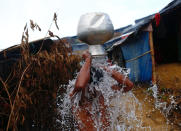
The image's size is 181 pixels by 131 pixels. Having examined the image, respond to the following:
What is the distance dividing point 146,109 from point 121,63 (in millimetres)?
4328

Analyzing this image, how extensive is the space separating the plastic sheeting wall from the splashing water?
43.8 inches

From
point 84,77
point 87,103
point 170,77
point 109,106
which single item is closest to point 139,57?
point 170,77

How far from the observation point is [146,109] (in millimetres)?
4820

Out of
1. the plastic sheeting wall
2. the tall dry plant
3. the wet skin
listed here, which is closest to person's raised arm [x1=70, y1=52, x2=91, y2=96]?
the wet skin

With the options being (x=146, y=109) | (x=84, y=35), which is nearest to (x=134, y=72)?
(x=146, y=109)

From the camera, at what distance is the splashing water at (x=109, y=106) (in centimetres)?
205

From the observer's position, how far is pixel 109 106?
2.50 metres

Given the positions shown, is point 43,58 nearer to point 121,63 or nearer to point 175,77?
point 175,77

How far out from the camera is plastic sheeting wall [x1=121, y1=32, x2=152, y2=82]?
5889 millimetres

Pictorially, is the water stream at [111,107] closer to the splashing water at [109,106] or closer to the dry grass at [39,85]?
the splashing water at [109,106]

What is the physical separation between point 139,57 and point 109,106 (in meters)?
4.51

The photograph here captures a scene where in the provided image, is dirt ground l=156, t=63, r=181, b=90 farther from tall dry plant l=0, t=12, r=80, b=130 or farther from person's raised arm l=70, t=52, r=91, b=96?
person's raised arm l=70, t=52, r=91, b=96

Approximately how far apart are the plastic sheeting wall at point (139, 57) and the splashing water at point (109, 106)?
3.65 feet

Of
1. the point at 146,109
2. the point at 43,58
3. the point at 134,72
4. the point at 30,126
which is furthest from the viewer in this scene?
the point at 134,72
